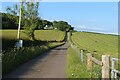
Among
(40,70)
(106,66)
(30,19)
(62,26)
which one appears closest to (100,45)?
(30,19)

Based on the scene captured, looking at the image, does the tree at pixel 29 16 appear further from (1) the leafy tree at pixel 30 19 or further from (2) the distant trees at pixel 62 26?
(2) the distant trees at pixel 62 26

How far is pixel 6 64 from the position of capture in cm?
1509

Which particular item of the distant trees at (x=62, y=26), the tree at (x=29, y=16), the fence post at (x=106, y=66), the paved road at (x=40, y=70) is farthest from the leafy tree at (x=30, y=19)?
the distant trees at (x=62, y=26)

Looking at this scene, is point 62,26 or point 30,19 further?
point 62,26

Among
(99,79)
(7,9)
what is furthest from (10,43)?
(7,9)

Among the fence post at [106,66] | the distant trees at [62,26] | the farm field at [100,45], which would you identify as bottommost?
the farm field at [100,45]

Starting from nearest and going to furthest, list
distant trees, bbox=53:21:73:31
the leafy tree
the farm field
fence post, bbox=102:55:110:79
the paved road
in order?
fence post, bbox=102:55:110:79
the paved road
the farm field
the leafy tree
distant trees, bbox=53:21:73:31

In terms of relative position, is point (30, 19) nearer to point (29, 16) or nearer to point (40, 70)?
point (29, 16)

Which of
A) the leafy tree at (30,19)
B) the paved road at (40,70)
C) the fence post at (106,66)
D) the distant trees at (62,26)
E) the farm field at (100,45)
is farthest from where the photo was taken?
the distant trees at (62,26)

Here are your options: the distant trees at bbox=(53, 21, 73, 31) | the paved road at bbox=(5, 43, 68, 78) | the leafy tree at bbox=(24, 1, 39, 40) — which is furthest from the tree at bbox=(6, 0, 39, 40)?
the distant trees at bbox=(53, 21, 73, 31)

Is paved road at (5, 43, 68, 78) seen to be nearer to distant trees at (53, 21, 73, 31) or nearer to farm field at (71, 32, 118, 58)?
farm field at (71, 32, 118, 58)

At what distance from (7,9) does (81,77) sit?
47403 millimetres

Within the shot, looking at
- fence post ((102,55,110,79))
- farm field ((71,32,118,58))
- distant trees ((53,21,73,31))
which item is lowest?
farm field ((71,32,118,58))

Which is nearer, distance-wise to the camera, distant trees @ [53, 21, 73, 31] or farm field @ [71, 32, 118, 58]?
farm field @ [71, 32, 118, 58]
